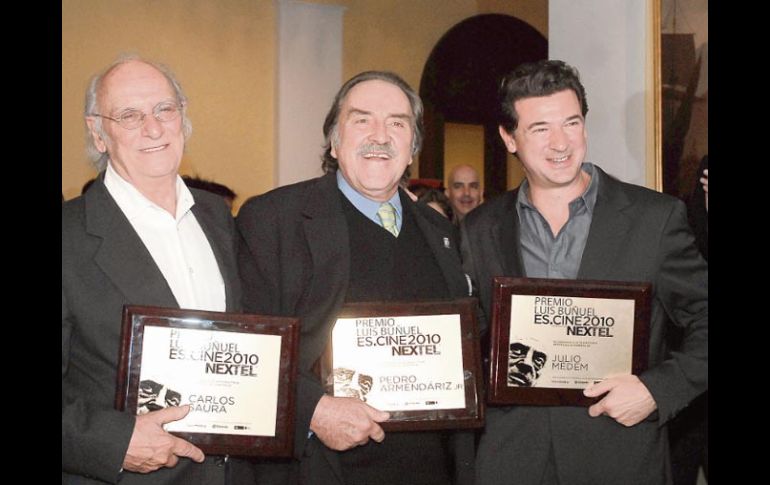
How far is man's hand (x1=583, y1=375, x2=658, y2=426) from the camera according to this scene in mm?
2553

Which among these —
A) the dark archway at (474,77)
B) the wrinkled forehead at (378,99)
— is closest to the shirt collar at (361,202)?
the wrinkled forehead at (378,99)

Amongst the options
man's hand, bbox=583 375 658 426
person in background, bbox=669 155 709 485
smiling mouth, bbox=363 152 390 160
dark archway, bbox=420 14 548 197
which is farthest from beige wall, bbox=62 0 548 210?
man's hand, bbox=583 375 658 426

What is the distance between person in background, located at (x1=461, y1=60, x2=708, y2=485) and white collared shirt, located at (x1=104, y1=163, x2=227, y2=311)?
0.90 meters

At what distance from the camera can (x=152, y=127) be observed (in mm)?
2574

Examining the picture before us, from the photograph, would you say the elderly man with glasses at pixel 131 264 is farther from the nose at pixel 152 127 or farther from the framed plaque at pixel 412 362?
the framed plaque at pixel 412 362

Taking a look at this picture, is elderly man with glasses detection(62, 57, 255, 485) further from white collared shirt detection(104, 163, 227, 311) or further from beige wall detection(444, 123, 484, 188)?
beige wall detection(444, 123, 484, 188)

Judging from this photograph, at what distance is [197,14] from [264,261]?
5780mm

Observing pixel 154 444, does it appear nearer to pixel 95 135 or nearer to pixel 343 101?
pixel 95 135

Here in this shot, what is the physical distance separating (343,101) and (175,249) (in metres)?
0.87

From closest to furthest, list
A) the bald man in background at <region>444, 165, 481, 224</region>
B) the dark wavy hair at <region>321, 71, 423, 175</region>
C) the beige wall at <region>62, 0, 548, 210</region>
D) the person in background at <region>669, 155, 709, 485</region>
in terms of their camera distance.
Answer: the dark wavy hair at <region>321, 71, 423, 175</region> → the person in background at <region>669, 155, 709, 485</region> → the bald man in background at <region>444, 165, 481, 224</region> → the beige wall at <region>62, 0, 548, 210</region>

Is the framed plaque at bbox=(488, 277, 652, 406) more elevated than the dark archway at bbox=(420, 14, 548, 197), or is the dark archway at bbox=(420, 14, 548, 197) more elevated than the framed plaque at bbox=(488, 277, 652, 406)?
the dark archway at bbox=(420, 14, 548, 197)

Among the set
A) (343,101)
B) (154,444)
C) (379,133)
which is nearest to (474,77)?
(343,101)
